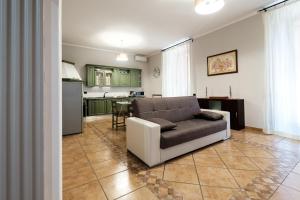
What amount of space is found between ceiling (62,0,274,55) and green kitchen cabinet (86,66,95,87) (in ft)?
3.07

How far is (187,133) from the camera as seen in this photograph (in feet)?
7.21

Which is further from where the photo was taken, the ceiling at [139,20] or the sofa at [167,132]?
the ceiling at [139,20]

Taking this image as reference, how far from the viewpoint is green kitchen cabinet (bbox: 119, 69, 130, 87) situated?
21.6 feet

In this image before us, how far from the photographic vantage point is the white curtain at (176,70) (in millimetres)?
5316

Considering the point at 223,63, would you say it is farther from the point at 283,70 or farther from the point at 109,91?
the point at 109,91

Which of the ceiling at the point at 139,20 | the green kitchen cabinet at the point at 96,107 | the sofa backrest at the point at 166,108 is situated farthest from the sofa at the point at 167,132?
the green kitchen cabinet at the point at 96,107

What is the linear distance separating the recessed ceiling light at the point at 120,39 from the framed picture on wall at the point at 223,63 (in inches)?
97.6

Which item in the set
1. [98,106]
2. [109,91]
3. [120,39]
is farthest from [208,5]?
[109,91]

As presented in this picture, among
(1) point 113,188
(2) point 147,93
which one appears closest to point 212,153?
(1) point 113,188

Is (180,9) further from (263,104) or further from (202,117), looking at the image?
(263,104)

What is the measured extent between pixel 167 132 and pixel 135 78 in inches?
205

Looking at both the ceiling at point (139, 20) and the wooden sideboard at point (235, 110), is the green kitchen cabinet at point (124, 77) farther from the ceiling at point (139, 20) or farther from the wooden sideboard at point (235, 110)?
the wooden sideboard at point (235, 110)

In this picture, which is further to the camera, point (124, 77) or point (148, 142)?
point (124, 77)

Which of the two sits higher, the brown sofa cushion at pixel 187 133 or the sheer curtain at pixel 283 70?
the sheer curtain at pixel 283 70
